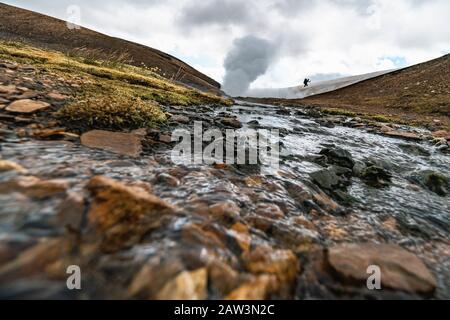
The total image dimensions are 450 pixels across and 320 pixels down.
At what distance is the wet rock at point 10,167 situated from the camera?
294cm

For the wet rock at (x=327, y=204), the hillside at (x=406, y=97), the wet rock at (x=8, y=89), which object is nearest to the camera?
the wet rock at (x=327, y=204)

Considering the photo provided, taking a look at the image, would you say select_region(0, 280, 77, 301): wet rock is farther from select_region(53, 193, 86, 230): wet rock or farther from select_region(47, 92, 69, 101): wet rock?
select_region(47, 92, 69, 101): wet rock

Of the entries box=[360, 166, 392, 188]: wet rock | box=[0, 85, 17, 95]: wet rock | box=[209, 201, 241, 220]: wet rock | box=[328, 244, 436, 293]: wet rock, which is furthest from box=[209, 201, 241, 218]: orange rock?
box=[0, 85, 17, 95]: wet rock

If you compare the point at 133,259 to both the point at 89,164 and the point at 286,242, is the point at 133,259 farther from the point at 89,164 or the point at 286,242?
the point at 89,164

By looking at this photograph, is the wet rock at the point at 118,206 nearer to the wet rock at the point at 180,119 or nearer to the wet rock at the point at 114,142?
the wet rock at the point at 114,142

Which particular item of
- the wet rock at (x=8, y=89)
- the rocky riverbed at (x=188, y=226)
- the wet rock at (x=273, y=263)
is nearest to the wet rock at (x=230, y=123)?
the rocky riverbed at (x=188, y=226)

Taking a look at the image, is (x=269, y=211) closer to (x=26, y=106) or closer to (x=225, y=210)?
(x=225, y=210)

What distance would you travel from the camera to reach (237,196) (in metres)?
3.59

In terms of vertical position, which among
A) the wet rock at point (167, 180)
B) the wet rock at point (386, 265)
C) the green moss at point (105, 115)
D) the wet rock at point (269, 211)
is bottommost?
the wet rock at point (386, 265)

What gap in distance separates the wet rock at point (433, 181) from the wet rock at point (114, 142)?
5.80 metres

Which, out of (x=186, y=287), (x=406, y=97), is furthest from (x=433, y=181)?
(x=406, y=97)

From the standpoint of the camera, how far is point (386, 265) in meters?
2.68

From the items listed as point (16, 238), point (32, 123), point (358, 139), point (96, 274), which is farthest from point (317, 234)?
point (358, 139)

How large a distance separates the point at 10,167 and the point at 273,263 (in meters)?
3.03
